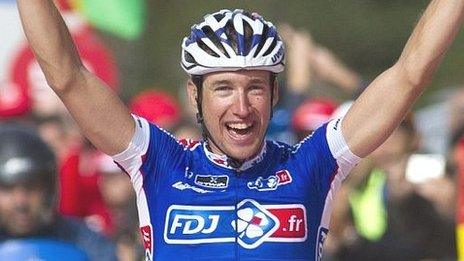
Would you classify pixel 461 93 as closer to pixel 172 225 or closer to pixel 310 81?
pixel 310 81

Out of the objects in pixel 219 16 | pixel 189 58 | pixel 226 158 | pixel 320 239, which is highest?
pixel 219 16

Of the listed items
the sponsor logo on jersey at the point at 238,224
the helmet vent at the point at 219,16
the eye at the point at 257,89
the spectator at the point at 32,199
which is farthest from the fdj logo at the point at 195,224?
the spectator at the point at 32,199

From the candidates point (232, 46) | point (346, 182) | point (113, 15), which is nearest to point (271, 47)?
point (232, 46)

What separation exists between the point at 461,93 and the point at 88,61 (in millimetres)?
2913

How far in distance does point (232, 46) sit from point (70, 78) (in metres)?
0.61

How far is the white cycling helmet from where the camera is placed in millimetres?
5703

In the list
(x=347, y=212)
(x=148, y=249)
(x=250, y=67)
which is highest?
(x=250, y=67)

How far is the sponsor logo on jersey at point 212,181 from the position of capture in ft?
18.8

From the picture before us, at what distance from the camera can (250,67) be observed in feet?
18.7

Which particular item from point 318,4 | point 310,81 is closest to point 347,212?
point 310,81

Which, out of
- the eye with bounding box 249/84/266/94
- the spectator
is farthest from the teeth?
the spectator

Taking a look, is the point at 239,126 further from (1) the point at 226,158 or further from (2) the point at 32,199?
(2) the point at 32,199

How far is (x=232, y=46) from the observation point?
573 centimetres

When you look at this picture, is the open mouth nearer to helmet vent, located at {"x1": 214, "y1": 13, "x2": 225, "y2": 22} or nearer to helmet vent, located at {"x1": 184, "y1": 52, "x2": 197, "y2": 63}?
helmet vent, located at {"x1": 184, "y1": 52, "x2": 197, "y2": 63}
